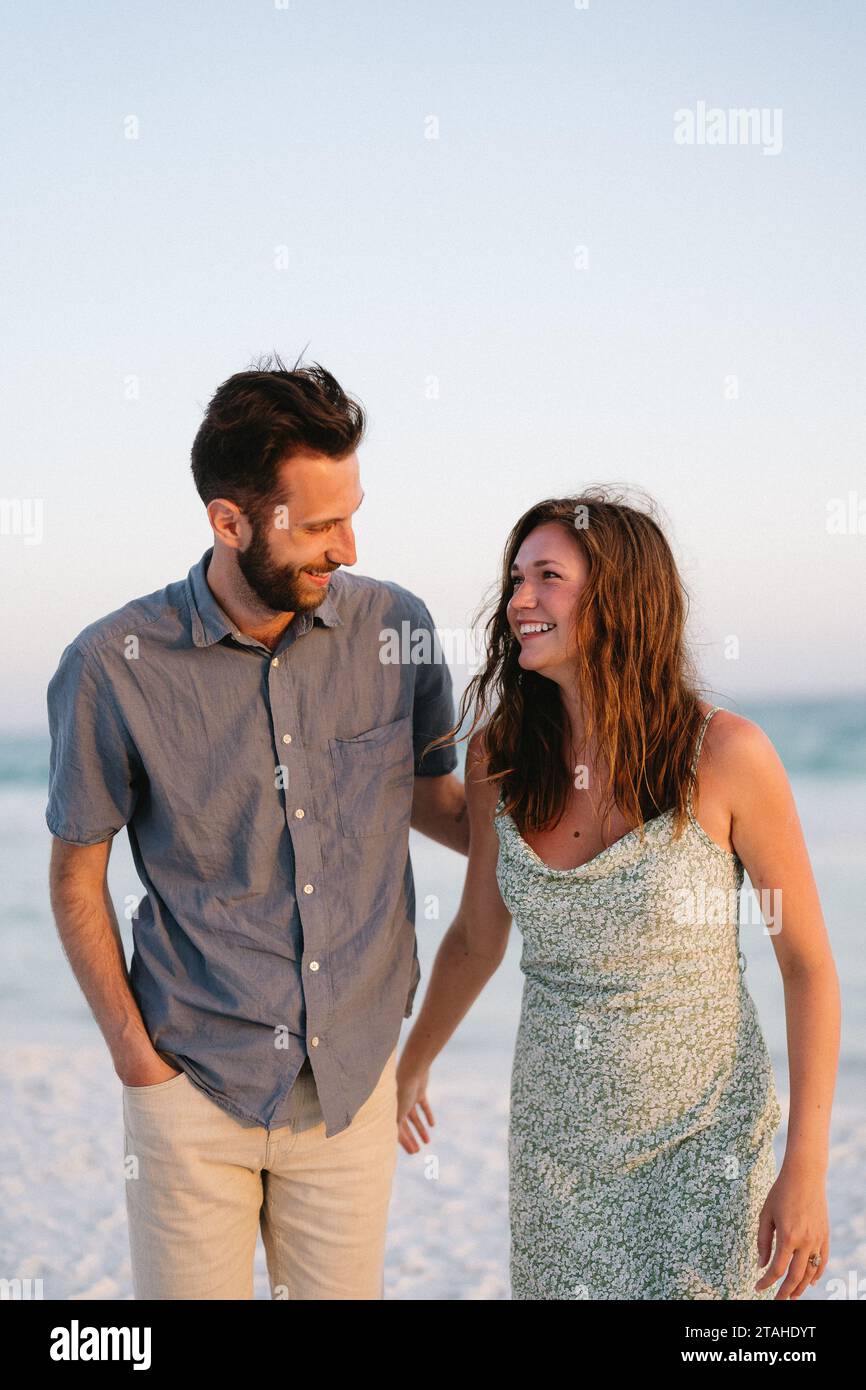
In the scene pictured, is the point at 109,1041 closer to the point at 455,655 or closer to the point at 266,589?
the point at 266,589

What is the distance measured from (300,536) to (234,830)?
55cm

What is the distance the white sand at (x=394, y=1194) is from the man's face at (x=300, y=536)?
250 centimetres

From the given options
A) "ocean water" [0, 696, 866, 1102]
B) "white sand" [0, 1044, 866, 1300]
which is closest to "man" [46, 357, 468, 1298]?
"ocean water" [0, 696, 866, 1102]

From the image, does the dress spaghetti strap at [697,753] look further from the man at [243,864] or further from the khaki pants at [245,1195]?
the khaki pants at [245,1195]

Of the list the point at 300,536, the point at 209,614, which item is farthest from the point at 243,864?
the point at 300,536

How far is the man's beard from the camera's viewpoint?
7.29ft

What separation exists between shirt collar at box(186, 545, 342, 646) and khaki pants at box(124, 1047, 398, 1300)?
81 cm

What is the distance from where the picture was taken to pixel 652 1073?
7.11 ft

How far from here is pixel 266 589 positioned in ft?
7.32

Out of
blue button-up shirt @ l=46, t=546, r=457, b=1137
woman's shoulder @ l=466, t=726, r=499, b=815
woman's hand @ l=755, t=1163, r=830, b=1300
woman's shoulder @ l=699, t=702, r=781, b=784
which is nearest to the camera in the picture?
woman's hand @ l=755, t=1163, r=830, b=1300

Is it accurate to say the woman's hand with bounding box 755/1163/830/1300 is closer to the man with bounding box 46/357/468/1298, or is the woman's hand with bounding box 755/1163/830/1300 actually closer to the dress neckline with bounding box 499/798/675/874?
the dress neckline with bounding box 499/798/675/874

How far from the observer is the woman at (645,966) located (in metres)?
2.12

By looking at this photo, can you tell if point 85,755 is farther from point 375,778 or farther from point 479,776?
point 479,776
